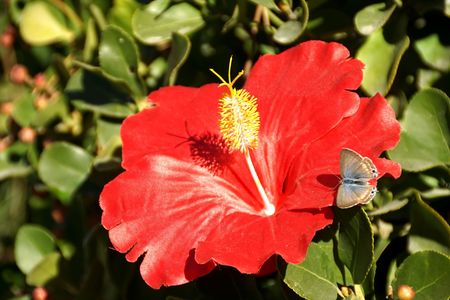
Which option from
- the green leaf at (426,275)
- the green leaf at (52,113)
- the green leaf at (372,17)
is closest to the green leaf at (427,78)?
the green leaf at (372,17)

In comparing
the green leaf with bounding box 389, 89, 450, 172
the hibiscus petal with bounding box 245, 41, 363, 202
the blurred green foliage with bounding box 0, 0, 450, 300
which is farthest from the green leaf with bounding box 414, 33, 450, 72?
the hibiscus petal with bounding box 245, 41, 363, 202

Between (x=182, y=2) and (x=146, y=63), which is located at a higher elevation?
(x=182, y=2)

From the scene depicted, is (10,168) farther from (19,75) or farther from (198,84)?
(198,84)

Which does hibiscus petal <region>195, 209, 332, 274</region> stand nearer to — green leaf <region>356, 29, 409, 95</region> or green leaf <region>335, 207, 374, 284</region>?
green leaf <region>335, 207, 374, 284</region>

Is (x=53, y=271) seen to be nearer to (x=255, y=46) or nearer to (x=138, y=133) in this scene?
(x=138, y=133)

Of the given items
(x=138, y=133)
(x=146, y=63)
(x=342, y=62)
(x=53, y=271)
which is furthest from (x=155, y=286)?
(x=146, y=63)

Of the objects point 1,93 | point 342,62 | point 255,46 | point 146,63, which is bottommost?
point 1,93
